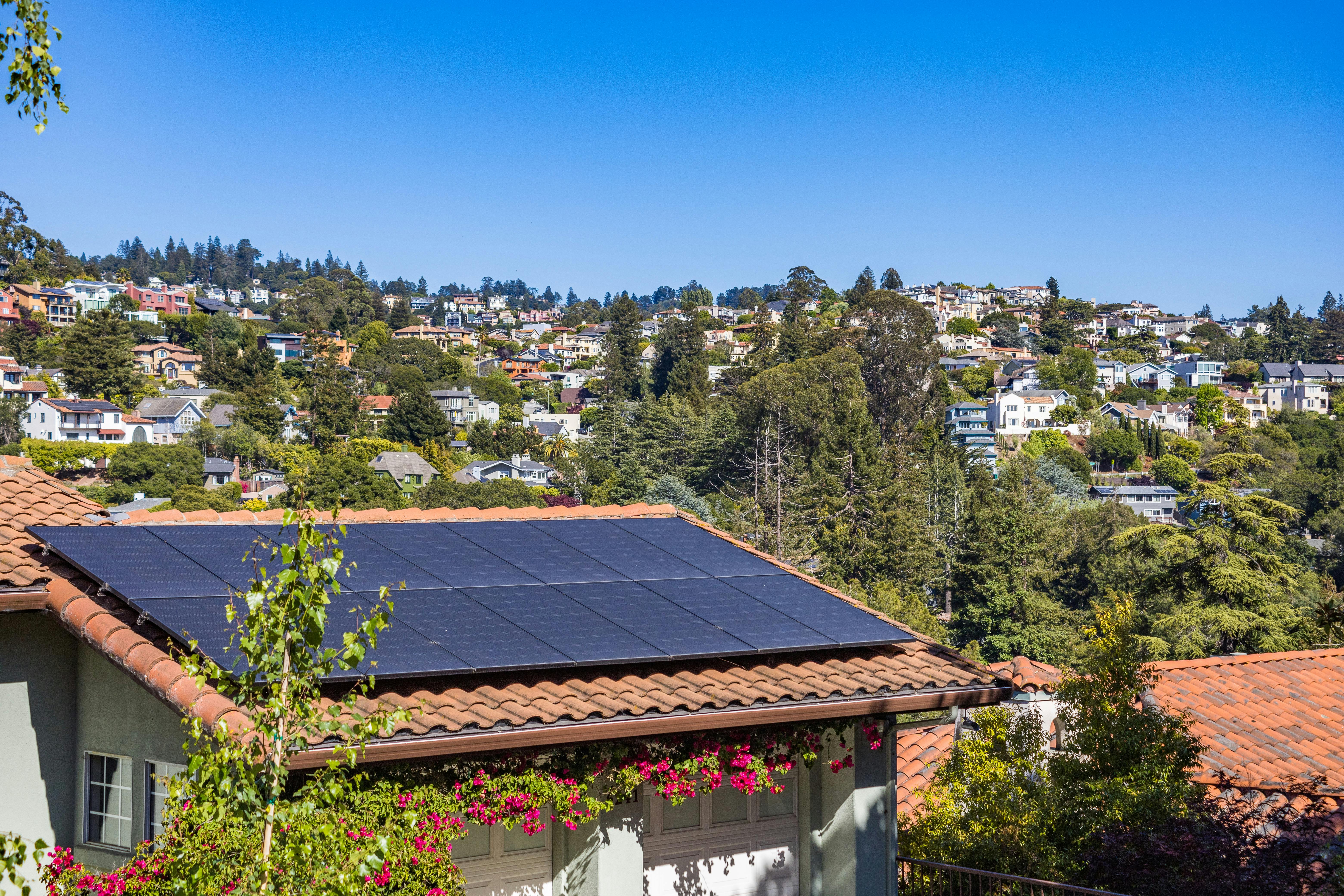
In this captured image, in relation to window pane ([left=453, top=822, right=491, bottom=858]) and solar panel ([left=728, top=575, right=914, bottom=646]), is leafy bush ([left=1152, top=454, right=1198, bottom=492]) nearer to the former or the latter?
solar panel ([left=728, top=575, right=914, bottom=646])

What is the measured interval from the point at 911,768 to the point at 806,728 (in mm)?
5771

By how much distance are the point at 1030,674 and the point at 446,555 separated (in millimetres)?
9025

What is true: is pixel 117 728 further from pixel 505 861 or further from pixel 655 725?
pixel 655 725

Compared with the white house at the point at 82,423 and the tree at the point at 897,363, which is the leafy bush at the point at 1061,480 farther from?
the white house at the point at 82,423

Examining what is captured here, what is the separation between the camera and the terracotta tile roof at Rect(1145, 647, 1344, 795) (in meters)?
14.2

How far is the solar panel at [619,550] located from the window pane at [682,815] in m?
1.92

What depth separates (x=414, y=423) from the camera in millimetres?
120938

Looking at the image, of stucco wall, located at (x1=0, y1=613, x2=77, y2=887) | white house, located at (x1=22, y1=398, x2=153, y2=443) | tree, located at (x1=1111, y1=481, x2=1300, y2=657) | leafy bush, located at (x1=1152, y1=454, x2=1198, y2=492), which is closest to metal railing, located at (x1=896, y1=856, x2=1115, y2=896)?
stucco wall, located at (x1=0, y1=613, x2=77, y2=887)

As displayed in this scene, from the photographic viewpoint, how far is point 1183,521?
8762 centimetres

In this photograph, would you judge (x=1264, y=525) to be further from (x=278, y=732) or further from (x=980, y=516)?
(x=980, y=516)

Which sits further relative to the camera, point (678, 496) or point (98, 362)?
point (98, 362)

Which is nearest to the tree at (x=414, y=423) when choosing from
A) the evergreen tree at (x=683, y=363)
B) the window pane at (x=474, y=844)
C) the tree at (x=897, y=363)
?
the evergreen tree at (x=683, y=363)

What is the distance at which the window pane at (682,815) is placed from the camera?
9.41 m

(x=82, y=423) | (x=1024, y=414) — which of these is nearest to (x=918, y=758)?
(x=82, y=423)
